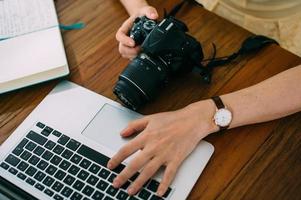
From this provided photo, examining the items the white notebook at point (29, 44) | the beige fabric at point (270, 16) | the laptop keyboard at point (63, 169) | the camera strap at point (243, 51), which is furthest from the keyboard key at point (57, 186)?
the beige fabric at point (270, 16)

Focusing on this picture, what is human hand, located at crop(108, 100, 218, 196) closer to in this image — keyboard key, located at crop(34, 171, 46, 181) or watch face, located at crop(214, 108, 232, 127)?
watch face, located at crop(214, 108, 232, 127)

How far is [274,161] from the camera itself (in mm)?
623

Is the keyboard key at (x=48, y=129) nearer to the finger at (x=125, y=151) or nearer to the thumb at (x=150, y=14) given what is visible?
the finger at (x=125, y=151)

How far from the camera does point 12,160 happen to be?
2.16 ft

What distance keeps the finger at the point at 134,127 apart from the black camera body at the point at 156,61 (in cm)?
4

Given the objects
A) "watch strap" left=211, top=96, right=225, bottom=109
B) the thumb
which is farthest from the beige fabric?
"watch strap" left=211, top=96, right=225, bottom=109

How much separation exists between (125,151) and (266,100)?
0.28 m

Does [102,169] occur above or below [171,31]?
below

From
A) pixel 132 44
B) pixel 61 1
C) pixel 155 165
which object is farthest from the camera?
pixel 61 1

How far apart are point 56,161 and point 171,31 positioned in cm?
32

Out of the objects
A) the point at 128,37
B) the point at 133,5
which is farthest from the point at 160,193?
the point at 133,5

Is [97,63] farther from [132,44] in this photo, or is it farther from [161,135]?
[161,135]

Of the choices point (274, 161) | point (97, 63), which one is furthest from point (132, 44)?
point (274, 161)

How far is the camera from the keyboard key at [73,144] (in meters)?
0.66
